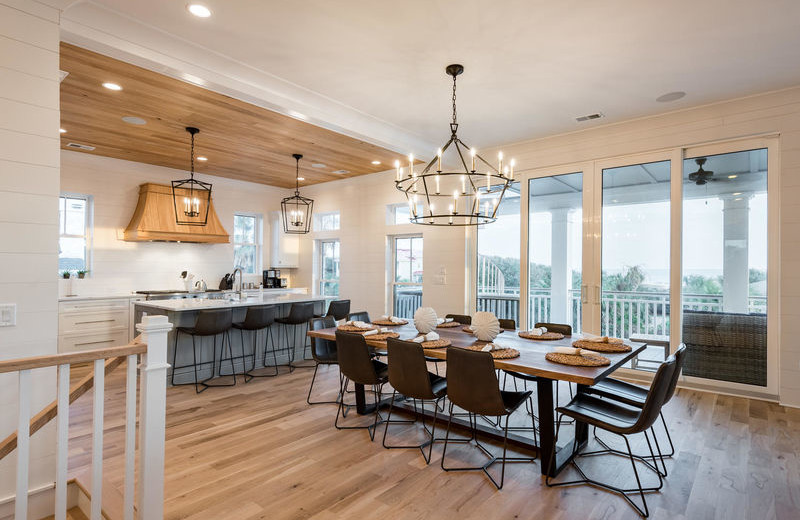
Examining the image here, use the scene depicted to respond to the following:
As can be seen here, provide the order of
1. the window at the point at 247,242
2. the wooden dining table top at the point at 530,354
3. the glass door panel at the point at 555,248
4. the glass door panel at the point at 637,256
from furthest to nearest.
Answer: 1. the window at the point at 247,242
2. the glass door panel at the point at 555,248
3. the glass door panel at the point at 637,256
4. the wooden dining table top at the point at 530,354

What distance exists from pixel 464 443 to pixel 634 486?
43.4 inches

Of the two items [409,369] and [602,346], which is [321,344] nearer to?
[409,369]

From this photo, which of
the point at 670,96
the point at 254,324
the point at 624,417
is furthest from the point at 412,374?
the point at 670,96

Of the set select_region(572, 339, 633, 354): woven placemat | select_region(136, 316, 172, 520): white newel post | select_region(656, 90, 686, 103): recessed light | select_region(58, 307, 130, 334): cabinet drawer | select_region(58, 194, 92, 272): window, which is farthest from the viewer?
select_region(58, 194, 92, 272): window

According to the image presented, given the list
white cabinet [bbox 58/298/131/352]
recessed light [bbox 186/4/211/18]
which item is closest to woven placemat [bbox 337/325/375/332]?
recessed light [bbox 186/4/211/18]

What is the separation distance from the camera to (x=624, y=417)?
258 centimetres

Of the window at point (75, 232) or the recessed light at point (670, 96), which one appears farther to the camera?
the window at point (75, 232)

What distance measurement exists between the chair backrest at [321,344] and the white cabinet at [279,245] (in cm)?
443

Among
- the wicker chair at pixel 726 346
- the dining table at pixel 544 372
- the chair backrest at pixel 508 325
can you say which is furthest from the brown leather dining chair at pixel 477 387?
the wicker chair at pixel 726 346

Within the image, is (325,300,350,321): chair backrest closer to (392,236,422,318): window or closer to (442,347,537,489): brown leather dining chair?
(392,236,422,318): window

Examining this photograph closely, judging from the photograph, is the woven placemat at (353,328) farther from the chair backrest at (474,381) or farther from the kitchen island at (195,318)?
the kitchen island at (195,318)

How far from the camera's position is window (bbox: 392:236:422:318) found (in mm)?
7008

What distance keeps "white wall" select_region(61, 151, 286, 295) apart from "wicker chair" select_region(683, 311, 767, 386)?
23.0 ft

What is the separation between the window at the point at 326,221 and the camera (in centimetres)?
823
